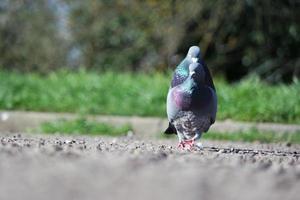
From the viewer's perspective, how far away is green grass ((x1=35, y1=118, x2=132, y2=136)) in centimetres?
980

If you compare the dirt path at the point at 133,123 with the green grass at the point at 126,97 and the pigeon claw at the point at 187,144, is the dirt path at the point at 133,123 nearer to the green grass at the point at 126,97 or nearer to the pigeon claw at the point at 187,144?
the green grass at the point at 126,97

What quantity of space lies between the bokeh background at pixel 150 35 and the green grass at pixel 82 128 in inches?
226

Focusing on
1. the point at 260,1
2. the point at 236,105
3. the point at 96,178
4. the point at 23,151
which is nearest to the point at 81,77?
the point at 236,105

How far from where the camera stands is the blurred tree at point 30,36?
17.4 meters

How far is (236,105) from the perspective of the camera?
1066cm

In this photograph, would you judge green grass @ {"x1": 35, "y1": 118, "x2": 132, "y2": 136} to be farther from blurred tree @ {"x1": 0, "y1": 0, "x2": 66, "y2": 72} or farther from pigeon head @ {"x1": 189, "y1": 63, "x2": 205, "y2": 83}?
blurred tree @ {"x1": 0, "y1": 0, "x2": 66, "y2": 72}

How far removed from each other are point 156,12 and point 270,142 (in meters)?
7.06

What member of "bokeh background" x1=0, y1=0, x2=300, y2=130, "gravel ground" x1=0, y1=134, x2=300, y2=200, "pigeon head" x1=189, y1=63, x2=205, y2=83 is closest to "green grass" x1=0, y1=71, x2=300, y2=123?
"bokeh background" x1=0, y1=0, x2=300, y2=130

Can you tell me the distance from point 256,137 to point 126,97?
8.79 ft

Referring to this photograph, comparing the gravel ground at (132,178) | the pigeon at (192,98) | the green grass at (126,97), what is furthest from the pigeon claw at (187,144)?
the green grass at (126,97)

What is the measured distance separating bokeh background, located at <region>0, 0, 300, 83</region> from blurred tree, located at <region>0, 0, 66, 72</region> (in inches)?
0.8

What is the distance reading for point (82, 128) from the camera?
989 centimetres

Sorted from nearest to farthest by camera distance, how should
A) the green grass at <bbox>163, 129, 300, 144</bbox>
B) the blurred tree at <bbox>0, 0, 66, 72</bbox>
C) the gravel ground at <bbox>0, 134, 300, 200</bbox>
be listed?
the gravel ground at <bbox>0, 134, 300, 200</bbox>, the green grass at <bbox>163, 129, 300, 144</bbox>, the blurred tree at <bbox>0, 0, 66, 72</bbox>

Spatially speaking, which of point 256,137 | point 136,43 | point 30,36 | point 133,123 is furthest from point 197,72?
point 30,36
